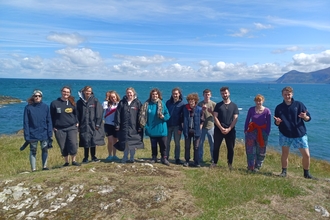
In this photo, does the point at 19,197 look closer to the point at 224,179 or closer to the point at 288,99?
the point at 224,179

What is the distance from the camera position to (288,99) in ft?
27.2

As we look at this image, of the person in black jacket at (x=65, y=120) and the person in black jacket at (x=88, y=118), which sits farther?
the person in black jacket at (x=88, y=118)

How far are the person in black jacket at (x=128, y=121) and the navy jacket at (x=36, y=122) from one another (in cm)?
214

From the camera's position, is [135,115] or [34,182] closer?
[34,182]

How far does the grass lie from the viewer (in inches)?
243

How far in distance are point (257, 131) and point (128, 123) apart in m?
4.06

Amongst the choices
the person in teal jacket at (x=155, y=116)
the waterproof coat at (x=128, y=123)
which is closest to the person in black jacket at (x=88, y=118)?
the waterproof coat at (x=128, y=123)

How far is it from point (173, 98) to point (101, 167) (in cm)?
315

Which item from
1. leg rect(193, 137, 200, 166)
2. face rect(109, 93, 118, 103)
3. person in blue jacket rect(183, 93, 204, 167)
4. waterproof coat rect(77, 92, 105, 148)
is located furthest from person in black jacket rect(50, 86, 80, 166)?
leg rect(193, 137, 200, 166)

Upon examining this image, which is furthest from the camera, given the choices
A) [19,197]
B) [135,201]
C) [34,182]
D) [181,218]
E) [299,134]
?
[299,134]

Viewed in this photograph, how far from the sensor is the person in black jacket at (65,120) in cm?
886

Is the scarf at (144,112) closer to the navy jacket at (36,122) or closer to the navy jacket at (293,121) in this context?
the navy jacket at (36,122)

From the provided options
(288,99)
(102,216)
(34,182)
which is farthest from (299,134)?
(34,182)

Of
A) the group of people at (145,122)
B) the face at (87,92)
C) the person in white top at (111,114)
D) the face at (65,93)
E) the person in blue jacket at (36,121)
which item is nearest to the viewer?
the person in blue jacket at (36,121)
